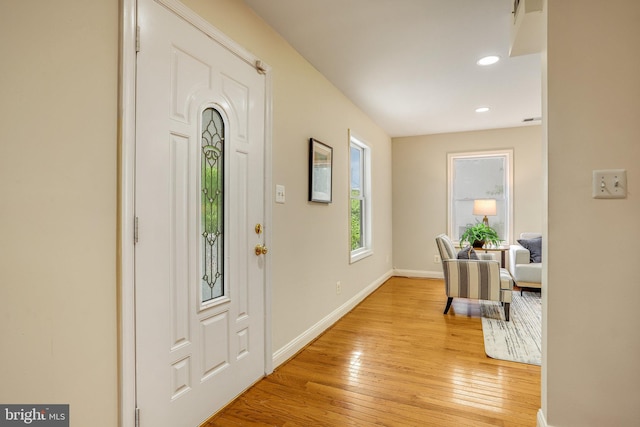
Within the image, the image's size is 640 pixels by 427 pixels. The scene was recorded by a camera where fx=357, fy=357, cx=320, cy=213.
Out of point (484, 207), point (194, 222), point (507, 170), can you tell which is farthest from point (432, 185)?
point (194, 222)

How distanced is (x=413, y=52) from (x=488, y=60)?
69cm

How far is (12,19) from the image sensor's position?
1113mm

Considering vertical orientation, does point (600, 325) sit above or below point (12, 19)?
below

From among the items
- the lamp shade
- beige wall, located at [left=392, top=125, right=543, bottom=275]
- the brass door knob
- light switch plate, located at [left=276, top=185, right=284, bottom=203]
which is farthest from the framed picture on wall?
beige wall, located at [left=392, top=125, right=543, bottom=275]

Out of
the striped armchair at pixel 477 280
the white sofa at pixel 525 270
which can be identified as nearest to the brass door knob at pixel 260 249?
the striped armchair at pixel 477 280

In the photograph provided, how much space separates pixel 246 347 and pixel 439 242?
8.29 feet

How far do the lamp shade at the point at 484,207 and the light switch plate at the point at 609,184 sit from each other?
151 inches

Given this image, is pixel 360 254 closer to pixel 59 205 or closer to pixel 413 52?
pixel 413 52

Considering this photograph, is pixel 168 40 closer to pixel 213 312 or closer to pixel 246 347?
pixel 213 312

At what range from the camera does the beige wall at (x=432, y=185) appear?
5449 mm

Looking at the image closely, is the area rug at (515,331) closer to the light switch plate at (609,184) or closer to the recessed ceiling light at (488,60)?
the light switch plate at (609,184)

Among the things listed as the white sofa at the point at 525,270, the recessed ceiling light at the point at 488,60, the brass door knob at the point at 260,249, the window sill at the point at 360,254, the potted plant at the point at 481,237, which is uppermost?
the recessed ceiling light at the point at 488,60

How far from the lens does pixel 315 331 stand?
125 inches

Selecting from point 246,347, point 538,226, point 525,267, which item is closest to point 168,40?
point 246,347
